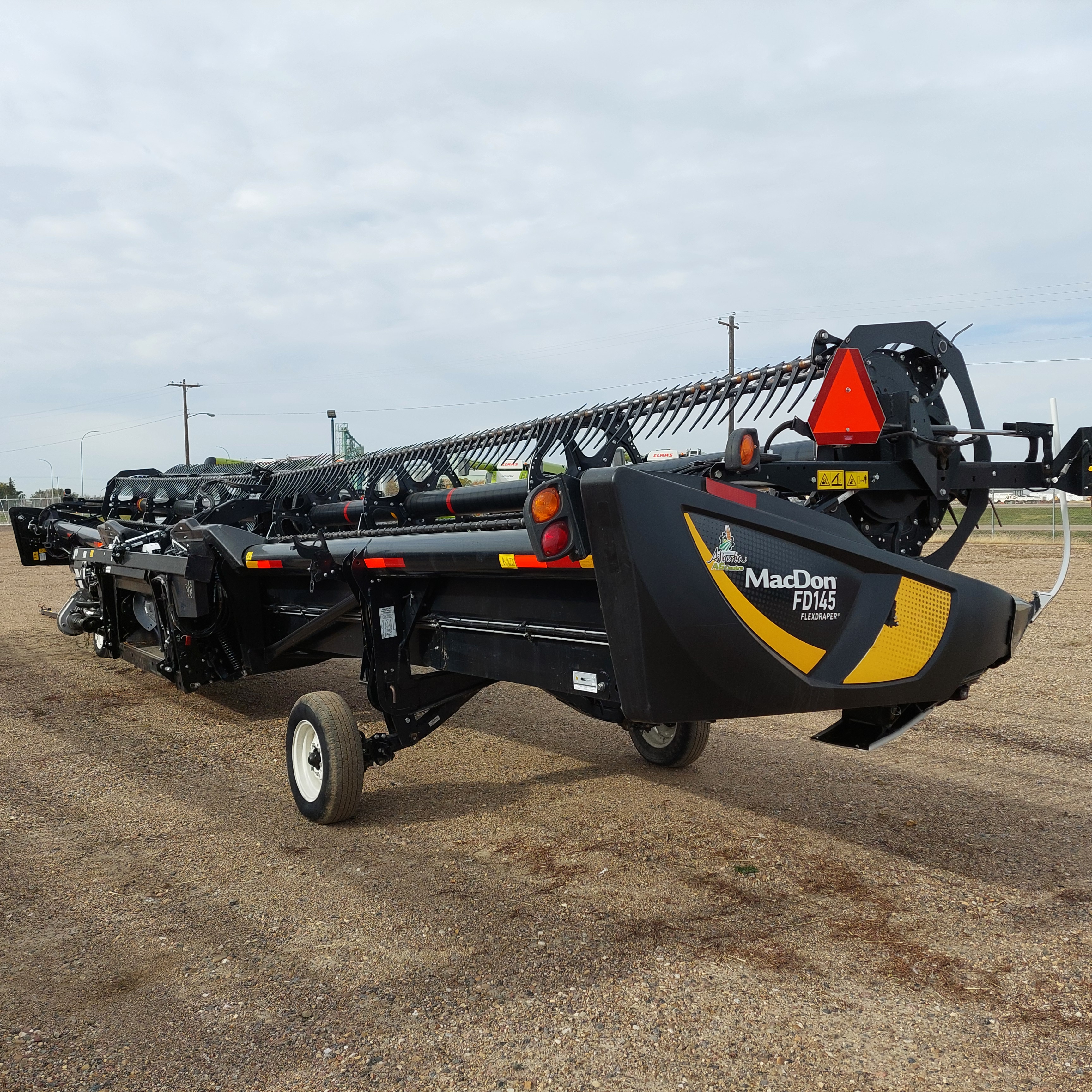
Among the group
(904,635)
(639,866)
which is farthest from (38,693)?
(904,635)

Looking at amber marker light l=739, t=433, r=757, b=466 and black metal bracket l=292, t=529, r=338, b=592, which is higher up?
amber marker light l=739, t=433, r=757, b=466

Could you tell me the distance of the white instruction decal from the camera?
3684 mm

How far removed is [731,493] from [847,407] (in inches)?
44.4

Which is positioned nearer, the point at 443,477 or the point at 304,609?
the point at 304,609

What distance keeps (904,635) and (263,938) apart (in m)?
2.47

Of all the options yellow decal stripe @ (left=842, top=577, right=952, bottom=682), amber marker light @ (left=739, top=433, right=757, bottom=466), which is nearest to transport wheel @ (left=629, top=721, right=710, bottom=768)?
yellow decal stripe @ (left=842, top=577, right=952, bottom=682)

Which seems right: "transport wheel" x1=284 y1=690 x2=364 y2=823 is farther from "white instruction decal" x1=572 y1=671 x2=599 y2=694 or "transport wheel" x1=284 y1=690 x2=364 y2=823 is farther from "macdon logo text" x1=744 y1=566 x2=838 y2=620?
"macdon logo text" x1=744 y1=566 x2=838 y2=620

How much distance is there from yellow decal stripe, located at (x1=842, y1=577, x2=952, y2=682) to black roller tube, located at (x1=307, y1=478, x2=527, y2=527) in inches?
74.7

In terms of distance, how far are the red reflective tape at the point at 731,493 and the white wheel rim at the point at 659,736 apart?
8.22 ft

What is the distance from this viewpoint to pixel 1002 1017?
112 inches

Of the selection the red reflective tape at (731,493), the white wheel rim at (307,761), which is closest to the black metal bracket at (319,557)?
the white wheel rim at (307,761)

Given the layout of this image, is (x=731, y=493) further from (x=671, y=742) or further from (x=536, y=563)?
(x=671, y=742)

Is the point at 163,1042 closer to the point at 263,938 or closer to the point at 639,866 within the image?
the point at 263,938

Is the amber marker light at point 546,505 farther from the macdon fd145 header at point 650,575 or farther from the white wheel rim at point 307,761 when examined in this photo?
the white wheel rim at point 307,761
